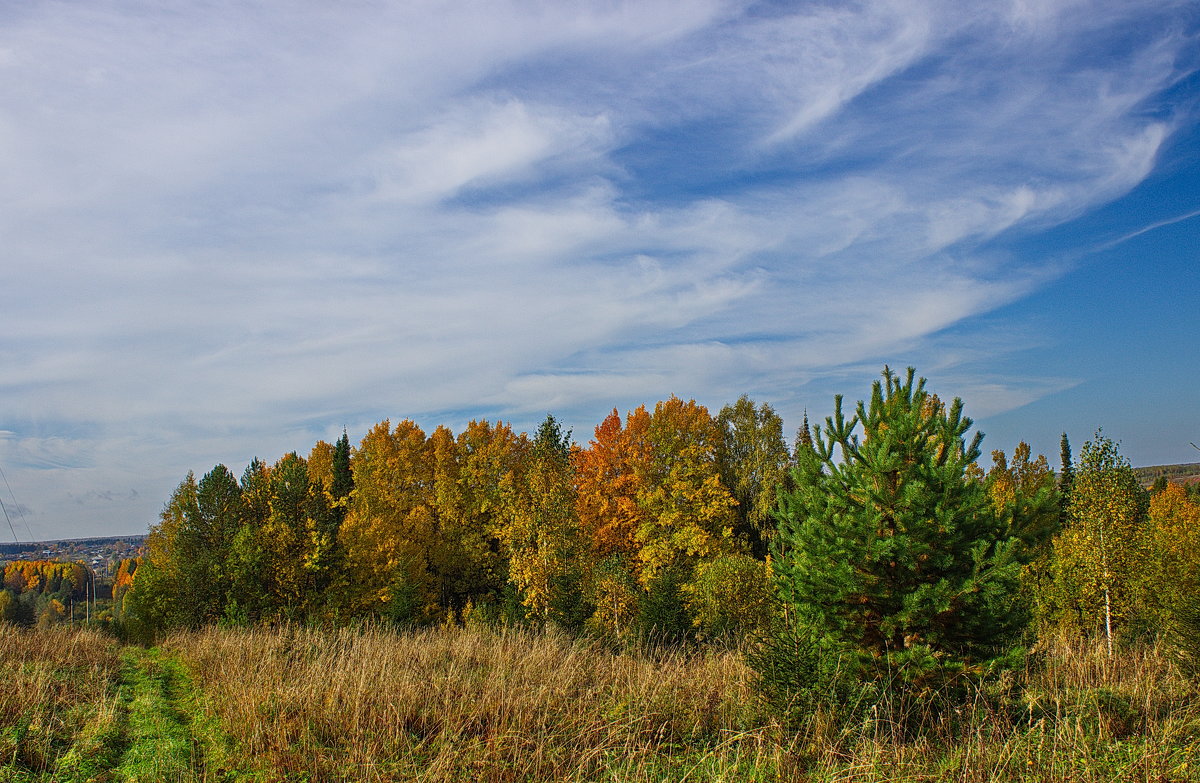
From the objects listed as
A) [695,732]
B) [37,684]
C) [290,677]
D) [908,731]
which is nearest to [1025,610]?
[908,731]

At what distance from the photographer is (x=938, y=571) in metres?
8.85

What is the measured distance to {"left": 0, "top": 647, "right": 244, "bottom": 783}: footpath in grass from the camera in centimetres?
656

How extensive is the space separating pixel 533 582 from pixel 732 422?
18.4 m

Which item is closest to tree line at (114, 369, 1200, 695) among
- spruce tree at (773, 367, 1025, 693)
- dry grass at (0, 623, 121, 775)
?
spruce tree at (773, 367, 1025, 693)

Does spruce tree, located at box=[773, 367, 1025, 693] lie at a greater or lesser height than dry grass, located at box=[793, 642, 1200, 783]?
greater

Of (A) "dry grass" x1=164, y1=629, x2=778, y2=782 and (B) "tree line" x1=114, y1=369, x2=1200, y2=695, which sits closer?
(A) "dry grass" x1=164, y1=629, x2=778, y2=782

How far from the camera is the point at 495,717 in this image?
692 centimetres

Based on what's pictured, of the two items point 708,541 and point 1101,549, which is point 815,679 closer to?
point 1101,549

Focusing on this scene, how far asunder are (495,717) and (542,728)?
1.82ft

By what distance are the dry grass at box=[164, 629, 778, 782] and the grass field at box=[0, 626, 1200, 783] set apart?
2cm

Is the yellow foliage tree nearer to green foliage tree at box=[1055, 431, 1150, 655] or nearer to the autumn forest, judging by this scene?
the autumn forest

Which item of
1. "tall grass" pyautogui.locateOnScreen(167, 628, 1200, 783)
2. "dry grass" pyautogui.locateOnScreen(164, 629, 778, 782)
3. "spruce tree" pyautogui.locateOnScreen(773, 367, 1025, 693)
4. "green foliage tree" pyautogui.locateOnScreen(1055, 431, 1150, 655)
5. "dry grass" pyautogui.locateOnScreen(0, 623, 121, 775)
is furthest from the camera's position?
"green foliage tree" pyautogui.locateOnScreen(1055, 431, 1150, 655)

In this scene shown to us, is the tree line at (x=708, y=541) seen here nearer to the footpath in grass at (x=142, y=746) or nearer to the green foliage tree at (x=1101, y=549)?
the green foliage tree at (x=1101, y=549)

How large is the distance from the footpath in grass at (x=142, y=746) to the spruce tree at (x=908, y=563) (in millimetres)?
6534
